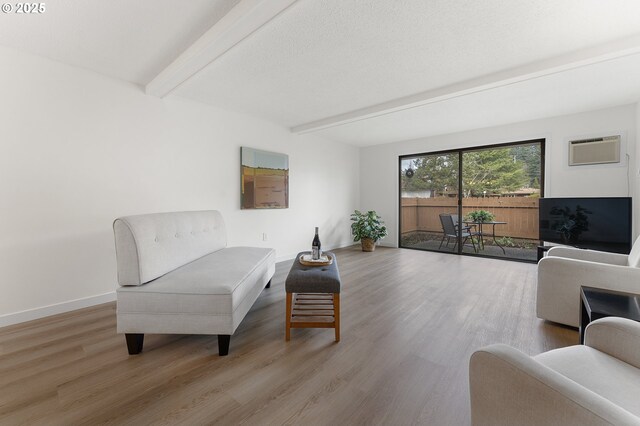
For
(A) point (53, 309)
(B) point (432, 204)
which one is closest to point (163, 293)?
(A) point (53, 309)

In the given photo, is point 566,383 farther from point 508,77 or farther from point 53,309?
point 53,309

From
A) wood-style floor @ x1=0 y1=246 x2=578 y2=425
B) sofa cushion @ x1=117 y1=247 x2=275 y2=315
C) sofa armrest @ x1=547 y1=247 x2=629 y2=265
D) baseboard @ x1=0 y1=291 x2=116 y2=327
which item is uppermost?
sofa armrest @ x1=547 y1=247 x2=629 y2=265

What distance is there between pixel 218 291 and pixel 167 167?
85.5 inches

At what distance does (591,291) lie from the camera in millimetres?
1555

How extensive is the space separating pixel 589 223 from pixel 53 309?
627cm

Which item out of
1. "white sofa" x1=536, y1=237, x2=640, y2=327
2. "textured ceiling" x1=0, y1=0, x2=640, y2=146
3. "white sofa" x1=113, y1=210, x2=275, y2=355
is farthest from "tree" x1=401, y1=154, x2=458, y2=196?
"white sofa" x1=113, y1=210, x2=275, y2=355

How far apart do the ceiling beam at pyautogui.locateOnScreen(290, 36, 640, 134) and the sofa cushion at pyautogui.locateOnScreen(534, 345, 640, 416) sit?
2.64m

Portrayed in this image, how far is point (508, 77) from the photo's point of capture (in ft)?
8.83

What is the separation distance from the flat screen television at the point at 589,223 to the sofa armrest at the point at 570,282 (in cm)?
186

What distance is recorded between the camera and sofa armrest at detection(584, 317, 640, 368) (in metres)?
0.99

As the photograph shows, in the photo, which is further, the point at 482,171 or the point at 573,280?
the point at 482,171

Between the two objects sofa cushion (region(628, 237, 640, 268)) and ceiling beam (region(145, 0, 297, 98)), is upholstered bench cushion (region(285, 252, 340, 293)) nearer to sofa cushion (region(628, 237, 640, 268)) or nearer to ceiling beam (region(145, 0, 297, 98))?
ceiling beam (region(145, 0, 297, 98))

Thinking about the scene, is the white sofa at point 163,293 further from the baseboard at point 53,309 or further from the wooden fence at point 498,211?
the wooden fence at point 498,211

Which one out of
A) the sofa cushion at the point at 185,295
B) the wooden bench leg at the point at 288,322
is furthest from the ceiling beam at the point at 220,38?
the wooden bench leg at the point at 288,322
